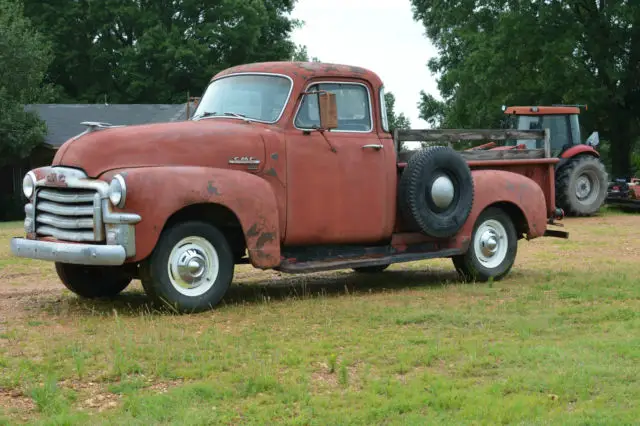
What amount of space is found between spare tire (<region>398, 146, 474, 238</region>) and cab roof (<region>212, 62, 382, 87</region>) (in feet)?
3.17

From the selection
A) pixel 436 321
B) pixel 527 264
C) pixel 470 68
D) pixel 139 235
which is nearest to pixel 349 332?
pixel 436 321

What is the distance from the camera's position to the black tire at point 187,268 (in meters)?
8.55

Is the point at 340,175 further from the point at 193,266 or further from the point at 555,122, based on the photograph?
the point at 555,122

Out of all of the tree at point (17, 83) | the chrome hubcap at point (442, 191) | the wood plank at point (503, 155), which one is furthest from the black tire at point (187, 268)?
the tree at point (17, 83)

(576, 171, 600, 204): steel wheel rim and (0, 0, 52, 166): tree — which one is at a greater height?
(0, 0, 52, 166): tree

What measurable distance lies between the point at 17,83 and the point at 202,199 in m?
29.0

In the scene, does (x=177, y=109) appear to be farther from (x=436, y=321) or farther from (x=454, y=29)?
(x=436, y=321)

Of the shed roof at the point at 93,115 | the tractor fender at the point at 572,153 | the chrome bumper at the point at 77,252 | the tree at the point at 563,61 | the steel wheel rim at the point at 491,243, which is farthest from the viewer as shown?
the shed roof at the point at 93,115

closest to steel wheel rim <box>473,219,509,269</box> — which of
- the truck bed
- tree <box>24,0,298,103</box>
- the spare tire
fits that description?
the spare tire

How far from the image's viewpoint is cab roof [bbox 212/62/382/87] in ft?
32.1

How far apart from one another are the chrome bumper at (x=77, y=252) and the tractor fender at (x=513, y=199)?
404cm

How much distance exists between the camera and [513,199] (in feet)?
36.3

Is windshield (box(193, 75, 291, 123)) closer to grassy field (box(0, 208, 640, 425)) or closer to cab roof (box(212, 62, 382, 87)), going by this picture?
cab roof (box(212, 62, 382, 87))

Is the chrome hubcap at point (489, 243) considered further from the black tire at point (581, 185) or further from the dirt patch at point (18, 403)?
the black tire at point (581, 185)
